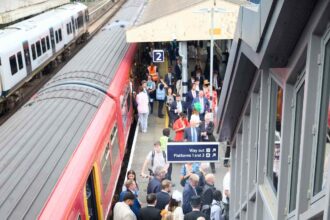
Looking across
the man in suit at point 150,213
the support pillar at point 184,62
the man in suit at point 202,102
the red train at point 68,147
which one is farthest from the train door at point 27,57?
the man in suit at point 150,213

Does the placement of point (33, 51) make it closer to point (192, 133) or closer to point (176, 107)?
point (176, 107)

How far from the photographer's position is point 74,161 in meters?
6.05

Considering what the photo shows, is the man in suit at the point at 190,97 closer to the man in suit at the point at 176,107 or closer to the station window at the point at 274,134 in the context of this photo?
the man in suit at the point at 176,107

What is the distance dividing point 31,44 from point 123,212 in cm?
1252

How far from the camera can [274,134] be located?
3.35 m

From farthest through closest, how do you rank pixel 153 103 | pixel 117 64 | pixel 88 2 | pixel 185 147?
pixel 88 2 < pixel 153 103 < pixel 117 64 < pixel 185 147

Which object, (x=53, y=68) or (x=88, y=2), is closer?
(x=53, y=68)

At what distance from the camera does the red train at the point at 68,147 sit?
5082mm

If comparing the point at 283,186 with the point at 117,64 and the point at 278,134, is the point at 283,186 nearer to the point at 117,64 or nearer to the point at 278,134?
the point at 278,134

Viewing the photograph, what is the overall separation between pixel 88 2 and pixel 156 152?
164ft

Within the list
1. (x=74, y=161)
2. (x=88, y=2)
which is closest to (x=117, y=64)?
(x=74, y=161)

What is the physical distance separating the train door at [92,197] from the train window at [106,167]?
0.60m

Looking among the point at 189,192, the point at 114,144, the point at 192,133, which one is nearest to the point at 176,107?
the point at 192,133

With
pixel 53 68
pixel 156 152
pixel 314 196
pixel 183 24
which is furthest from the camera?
pixel 53 68
